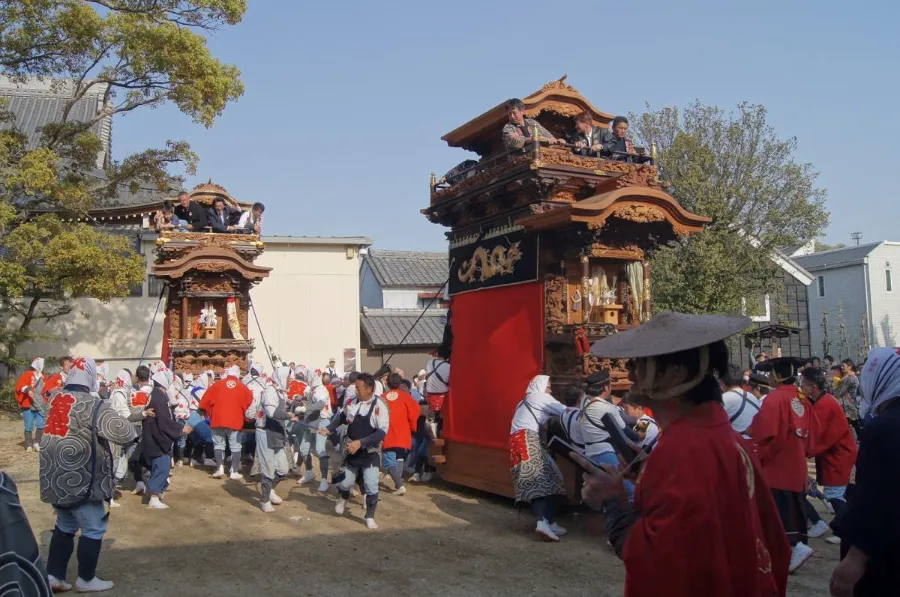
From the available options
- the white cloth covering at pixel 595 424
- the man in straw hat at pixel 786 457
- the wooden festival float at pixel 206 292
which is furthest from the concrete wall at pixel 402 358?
the man in straw hat at pixel 786 457

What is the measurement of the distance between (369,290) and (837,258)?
2179 centimetres

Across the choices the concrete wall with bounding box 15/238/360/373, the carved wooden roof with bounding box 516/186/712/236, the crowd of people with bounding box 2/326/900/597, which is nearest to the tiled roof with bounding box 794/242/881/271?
the crowd of people with bounding box 2/326/900/597

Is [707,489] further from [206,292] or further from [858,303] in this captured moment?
[858,303]

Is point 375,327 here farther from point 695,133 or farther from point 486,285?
point 486,285

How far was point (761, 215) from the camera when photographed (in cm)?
2261

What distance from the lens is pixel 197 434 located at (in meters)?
14.0

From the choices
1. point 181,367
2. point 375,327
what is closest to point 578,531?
point 181,367

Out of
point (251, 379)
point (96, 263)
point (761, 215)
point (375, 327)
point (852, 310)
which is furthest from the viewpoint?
point (852, 310)

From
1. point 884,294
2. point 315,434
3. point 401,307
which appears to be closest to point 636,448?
point 315,434

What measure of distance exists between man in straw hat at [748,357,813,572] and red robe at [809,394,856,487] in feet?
2.70

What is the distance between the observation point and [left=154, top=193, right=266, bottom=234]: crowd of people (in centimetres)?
1903

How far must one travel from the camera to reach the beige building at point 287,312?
79.6ft

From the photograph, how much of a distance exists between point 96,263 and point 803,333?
29.3 m

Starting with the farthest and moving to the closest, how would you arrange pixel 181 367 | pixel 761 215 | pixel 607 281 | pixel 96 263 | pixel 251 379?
pixel 761 215 < pixel 181 367 < pixel 96 263 < pixel 251 379 < pixel 607 281
